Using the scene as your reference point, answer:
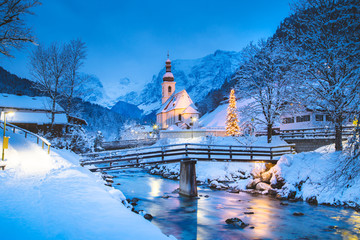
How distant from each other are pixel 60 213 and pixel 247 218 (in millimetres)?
10042

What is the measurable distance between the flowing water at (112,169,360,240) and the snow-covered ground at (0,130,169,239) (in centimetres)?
425

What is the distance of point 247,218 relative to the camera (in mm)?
13312

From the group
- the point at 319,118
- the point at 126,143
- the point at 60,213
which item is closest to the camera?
the point at 60,213

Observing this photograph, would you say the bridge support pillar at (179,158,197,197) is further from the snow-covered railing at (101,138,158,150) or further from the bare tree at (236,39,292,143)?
the snow-covered railing at (101,138,158,150)

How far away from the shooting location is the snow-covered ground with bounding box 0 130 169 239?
532 cm

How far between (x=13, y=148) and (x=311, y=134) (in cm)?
2593

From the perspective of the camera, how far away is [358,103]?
21.3 feet

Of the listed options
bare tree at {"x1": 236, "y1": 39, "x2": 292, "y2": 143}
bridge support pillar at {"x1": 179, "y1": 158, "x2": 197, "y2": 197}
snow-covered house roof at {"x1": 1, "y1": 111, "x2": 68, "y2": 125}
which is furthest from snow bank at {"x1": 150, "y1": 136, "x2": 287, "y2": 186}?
snow-covered house roof at {"x1": 1, "y1": 111, "x2": 68, "y2": 125}

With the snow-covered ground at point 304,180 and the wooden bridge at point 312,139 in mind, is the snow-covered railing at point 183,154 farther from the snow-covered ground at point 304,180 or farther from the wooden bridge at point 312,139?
Answer: the wooden bridge at point 312,139

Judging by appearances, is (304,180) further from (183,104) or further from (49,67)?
(183,104)

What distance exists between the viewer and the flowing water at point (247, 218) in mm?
11070

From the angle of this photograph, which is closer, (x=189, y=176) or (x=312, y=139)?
(x=189, y=176)

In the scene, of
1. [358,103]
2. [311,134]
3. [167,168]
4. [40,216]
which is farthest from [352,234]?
[167,168]

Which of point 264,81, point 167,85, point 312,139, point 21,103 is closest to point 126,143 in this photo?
point 21,103
